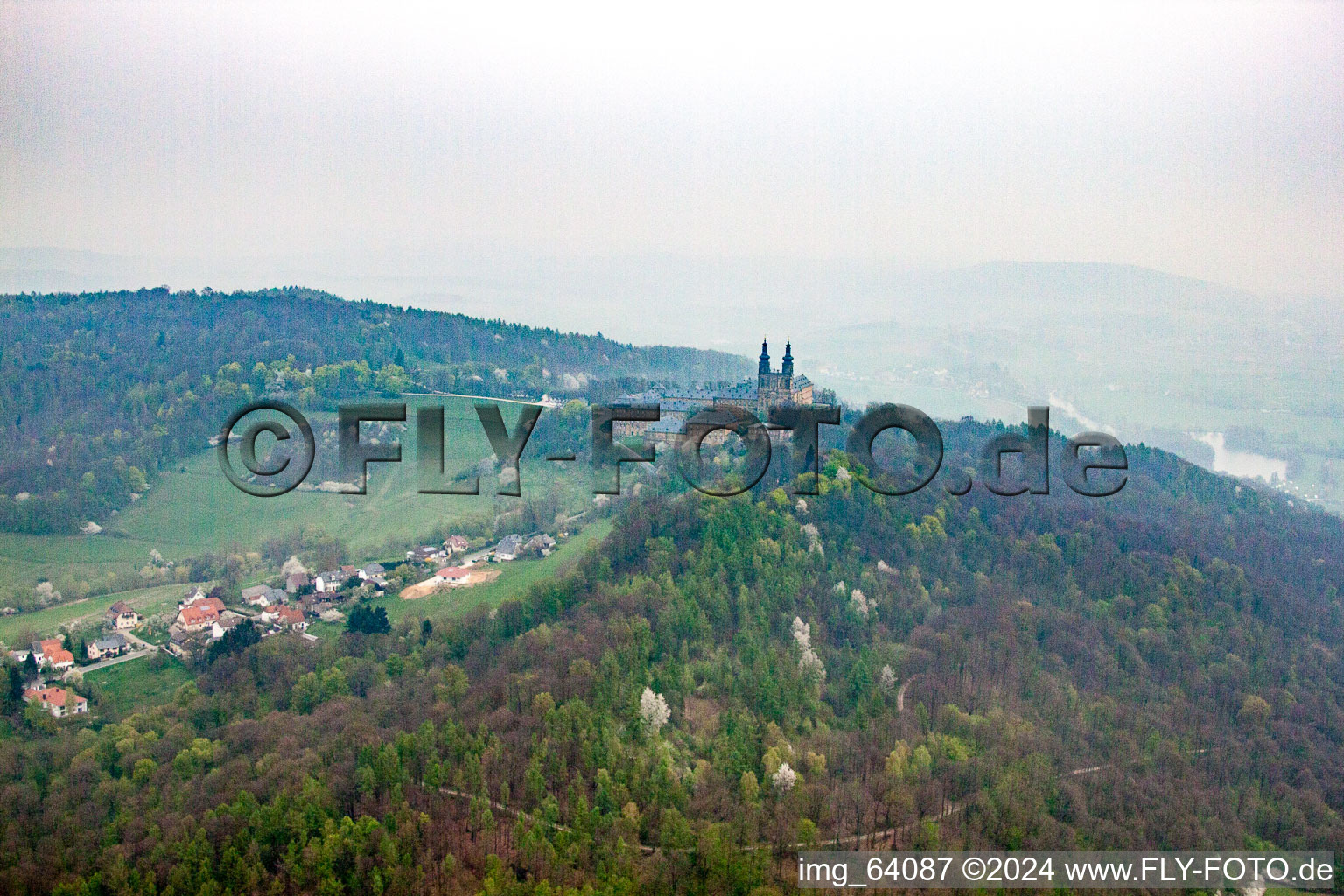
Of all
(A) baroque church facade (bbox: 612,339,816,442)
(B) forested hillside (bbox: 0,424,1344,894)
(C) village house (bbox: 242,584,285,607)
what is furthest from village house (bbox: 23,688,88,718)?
(A) baroque church facade (bbox: 612,339,816,442)

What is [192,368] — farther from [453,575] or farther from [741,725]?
[741,725]

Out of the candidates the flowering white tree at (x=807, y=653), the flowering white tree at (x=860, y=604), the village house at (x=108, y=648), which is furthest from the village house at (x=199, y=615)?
the flowering white tree at (x=860, y=604)

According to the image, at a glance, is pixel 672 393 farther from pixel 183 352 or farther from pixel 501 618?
pixel 183 352

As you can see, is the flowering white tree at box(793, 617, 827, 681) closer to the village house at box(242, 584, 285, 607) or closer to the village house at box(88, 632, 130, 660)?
the village house at box(242, 584, 285, 607)

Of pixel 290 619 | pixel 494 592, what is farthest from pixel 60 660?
pixel 494 592

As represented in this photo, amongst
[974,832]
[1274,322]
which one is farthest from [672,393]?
[1274,322]

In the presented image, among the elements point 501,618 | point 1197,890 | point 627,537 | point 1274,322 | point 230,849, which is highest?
point 1274,322
